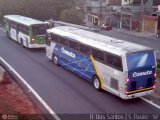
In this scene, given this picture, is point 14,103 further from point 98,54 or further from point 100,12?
point 100,12

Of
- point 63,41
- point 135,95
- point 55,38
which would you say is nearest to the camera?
point 135,95

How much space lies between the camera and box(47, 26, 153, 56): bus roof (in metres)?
17.2

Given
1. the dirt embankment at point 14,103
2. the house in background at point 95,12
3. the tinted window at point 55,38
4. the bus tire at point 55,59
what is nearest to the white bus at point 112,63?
the tinted window at point 55,38

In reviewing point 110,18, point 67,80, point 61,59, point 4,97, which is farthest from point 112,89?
point 110,18

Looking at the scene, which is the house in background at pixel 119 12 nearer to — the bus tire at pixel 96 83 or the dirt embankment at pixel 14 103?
the bus tire at pixel 96 83

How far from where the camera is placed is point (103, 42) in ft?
63.4

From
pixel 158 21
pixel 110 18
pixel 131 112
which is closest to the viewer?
pixel 131 112

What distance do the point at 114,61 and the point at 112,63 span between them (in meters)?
0.23

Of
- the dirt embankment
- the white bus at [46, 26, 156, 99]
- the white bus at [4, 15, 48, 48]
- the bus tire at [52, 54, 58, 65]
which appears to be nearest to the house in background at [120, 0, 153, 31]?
the white bus at [4, 15, 48, 48]

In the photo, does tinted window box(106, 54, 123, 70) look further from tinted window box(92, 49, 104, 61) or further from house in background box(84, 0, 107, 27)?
house in background box(84, 0, 107, 27)

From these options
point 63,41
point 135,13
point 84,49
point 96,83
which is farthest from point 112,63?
point 135,13

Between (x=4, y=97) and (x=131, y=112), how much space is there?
725 cm

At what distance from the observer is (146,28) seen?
59562 mm

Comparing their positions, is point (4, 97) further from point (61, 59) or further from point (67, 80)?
point (61, 59)
